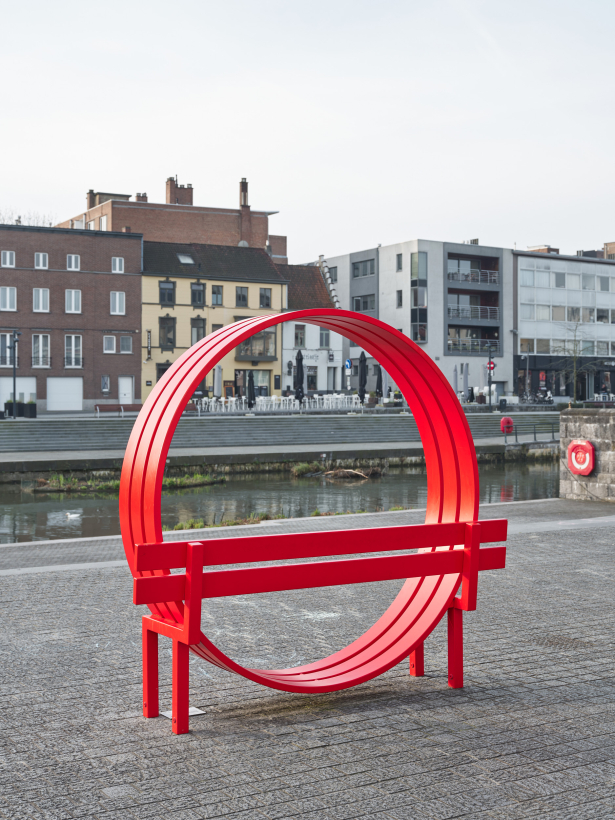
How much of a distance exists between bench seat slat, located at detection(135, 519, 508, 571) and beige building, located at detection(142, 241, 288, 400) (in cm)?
4752

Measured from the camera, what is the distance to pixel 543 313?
6650 cm

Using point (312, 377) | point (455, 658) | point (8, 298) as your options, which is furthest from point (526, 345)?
point (455, 658)

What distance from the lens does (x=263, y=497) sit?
70.7ft

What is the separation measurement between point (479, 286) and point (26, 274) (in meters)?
32.6

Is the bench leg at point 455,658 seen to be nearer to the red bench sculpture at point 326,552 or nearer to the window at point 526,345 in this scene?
the red bench sculpture at point 326,552

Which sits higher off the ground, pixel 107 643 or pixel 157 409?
pixel 157 409

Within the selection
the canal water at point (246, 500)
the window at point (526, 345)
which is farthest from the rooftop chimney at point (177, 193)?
the canal water at point (246, 500)

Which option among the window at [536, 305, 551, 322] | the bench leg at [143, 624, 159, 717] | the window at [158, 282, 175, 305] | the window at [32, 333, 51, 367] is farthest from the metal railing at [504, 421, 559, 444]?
the bench leg at [143, 624, 159, 717]

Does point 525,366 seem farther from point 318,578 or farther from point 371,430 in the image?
point 318,578

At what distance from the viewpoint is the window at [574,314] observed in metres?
67.2

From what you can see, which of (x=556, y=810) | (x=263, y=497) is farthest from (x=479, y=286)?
(x=556, y=810)

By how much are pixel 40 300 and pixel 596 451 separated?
42451mm

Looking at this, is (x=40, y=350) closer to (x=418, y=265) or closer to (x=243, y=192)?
(x=243, y=192)

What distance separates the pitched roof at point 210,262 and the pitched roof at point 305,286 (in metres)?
5.52
